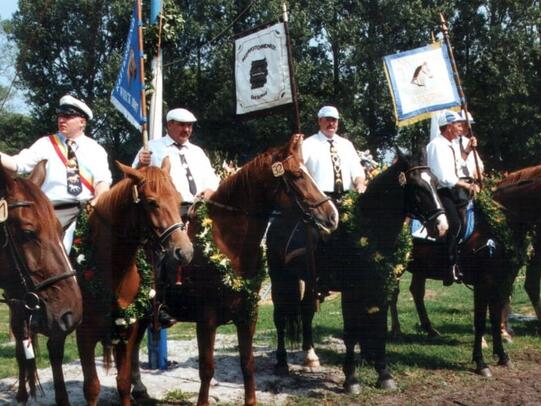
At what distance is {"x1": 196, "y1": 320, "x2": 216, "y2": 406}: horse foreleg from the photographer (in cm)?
681

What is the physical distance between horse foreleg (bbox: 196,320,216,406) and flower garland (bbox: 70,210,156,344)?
2.07 ft

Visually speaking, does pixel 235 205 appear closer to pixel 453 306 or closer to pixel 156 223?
pixel 156 223

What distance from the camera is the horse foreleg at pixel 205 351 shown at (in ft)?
22.3

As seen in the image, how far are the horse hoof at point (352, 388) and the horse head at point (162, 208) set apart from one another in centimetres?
307

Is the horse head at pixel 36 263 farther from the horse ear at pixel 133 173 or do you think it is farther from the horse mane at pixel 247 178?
the horse mane at pixel 247 178

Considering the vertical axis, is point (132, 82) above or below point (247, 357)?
above

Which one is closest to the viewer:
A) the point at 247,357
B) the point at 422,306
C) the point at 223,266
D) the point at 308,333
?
the point at 223,266

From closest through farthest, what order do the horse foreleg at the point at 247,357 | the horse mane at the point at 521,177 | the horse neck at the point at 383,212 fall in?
1. the horse foreleg at the point at 247,357
2. the horse neck at the point at 383,212
3. the horse mane at the point at 521,177

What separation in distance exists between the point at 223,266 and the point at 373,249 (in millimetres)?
2012

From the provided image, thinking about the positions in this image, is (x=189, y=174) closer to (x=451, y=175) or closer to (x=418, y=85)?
(x=451, y=175)

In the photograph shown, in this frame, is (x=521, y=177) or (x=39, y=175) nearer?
(x=39, y=175)

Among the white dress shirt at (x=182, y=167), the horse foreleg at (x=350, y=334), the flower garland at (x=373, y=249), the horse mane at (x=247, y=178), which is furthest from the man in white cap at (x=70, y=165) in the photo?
the horse foreleg at (x=350, y=334)

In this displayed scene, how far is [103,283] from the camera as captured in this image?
6195 mm

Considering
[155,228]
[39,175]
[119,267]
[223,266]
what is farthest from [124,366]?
[39,175]
